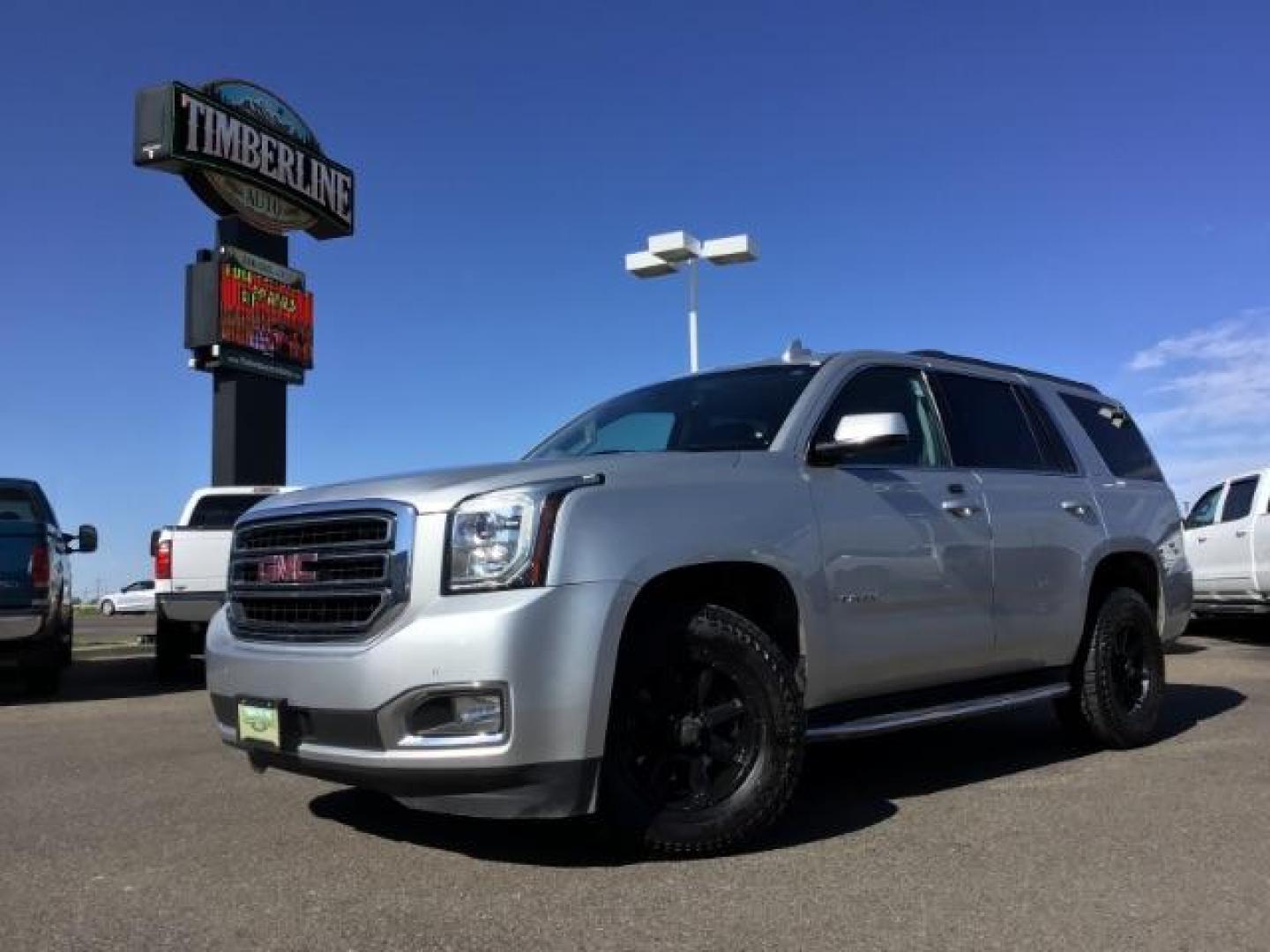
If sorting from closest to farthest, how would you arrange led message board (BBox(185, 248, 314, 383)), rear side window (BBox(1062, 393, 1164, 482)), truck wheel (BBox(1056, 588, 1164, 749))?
truck wheel (BBox(1056, 588, 1164, 749))
rear side window (BBox(1062, 393, 1164, 482))
led message board (BBox(185, 248, 314, 383))

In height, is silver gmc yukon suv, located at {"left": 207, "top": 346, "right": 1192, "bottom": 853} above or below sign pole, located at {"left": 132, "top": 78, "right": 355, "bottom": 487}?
below

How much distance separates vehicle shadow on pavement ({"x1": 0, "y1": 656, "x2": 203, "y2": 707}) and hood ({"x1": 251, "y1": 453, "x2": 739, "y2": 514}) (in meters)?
6.48

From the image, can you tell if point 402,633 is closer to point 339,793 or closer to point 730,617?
point 730,617

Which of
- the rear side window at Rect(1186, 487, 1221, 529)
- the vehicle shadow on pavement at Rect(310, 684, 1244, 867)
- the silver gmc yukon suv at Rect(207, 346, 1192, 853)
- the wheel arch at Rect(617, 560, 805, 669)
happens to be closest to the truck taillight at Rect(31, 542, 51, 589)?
the vehicle shadow on pavement at Rect(310, 684, 1244, 867)

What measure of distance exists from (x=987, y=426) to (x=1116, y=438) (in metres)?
1.50

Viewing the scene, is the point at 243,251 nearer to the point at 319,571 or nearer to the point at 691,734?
the point at 319,571

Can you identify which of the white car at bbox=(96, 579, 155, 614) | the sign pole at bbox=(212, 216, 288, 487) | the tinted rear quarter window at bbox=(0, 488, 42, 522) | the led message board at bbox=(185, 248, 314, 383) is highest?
the led message board at bbox=(185, 248, 314, 383)

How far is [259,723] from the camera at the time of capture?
428 centimetres

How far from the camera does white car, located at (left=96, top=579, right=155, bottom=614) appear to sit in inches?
1617

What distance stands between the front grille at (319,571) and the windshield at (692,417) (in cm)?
118

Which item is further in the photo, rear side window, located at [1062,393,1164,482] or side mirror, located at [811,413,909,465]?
rear side window, located at [1062,393,1164,482]

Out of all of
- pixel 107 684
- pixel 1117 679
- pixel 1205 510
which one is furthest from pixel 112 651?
pixel 1205 510

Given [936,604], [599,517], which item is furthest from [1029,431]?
[599,517]

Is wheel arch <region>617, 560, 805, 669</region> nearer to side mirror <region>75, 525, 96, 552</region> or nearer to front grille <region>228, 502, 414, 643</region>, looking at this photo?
front grille <region>228, 502, 414, 643</region>
